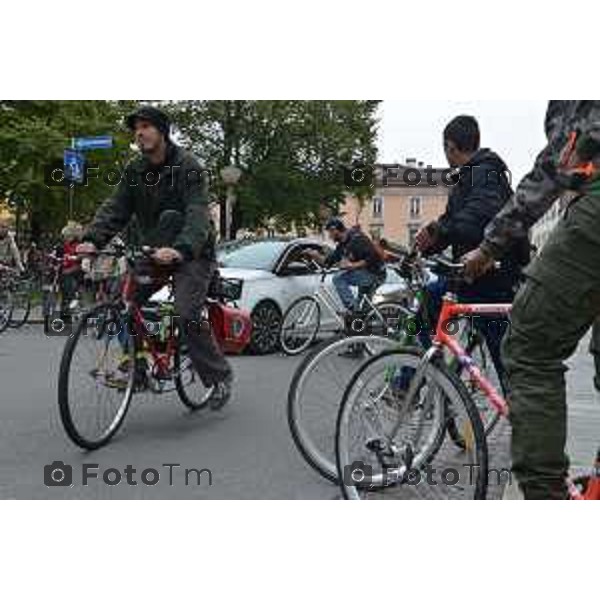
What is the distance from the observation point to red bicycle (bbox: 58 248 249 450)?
5.07 m

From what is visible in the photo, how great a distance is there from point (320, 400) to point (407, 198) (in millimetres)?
1872

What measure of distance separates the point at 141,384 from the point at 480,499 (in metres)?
2.51

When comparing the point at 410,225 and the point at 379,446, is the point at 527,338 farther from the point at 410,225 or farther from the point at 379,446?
the point at 410,225

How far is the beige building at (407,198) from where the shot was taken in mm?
5656

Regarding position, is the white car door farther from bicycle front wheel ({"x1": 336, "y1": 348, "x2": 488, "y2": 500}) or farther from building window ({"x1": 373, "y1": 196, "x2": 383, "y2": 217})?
bicycle front wheel ({"x1": 336, "y1": 348, "x2": 488, "y2": 500})

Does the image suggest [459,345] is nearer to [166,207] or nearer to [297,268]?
[166,207]

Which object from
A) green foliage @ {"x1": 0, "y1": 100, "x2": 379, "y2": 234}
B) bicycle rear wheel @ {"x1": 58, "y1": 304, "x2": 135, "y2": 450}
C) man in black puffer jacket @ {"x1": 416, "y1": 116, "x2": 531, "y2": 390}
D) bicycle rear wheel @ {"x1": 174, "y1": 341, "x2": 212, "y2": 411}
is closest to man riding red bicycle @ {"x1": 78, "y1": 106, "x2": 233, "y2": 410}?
bicycle rear wheel @ {"x1": 174, "y1": 341, "x2": 212, "y2": 411}

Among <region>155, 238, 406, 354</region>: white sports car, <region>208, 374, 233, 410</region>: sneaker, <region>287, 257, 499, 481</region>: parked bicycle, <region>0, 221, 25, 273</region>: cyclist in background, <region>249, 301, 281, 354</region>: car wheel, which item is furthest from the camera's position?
<region>0, 221, 25, 273</region>: cyclist in background

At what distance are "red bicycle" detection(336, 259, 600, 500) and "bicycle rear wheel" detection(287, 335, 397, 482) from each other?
0.33m

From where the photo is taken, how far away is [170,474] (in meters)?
4.85

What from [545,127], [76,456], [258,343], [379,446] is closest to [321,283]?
[258,343]

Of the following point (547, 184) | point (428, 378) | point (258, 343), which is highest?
point (547, 184)

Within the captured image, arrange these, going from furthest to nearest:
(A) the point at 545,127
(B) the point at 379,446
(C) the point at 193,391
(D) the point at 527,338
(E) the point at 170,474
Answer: (C) the point at 193,391
(E) the point at 170,474
(B) the point at 379,446
(A) the point at 545,127
(D) the point at 527,338

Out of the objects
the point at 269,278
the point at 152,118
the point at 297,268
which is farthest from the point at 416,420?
the point at 297,268
